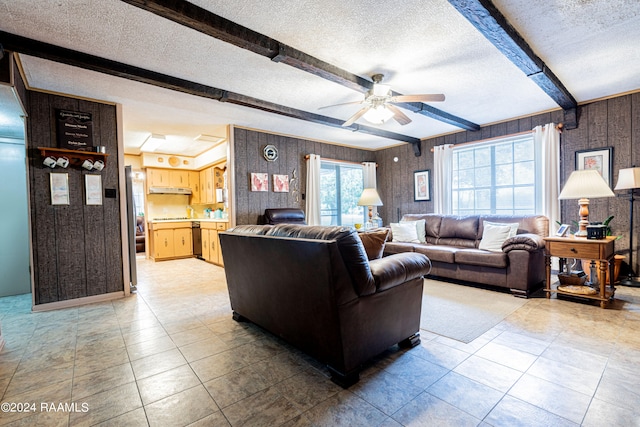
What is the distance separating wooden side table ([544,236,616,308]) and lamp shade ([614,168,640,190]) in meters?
0.94

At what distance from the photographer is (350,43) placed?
257 cm

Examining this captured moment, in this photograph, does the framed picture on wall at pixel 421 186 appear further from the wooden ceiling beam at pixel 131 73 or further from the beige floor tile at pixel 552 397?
the beige floor tile at pixel 552 397

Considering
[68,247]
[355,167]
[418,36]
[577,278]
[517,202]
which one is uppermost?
[418,36]

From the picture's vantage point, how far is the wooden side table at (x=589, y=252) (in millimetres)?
2971

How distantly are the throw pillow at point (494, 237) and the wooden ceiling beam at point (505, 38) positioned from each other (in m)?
1.81

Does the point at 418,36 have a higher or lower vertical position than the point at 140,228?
higher

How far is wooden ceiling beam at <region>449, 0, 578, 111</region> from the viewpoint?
2.03m

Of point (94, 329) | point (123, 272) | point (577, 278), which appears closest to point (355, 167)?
point (577, 278)

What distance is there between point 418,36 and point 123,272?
4350mm

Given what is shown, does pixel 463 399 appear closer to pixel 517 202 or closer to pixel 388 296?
pixel 388 296

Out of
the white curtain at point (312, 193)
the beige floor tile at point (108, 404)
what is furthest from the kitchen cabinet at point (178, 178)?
the beige floor tile at point (108, 404)

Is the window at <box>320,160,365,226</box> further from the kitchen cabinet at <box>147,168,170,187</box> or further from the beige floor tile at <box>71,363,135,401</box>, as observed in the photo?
the beige floor tile at <box>71,363,135,401</box>

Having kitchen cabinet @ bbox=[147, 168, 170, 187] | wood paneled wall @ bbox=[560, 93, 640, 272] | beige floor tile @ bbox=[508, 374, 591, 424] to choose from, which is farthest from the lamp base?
kitchen cabinet @ bbox=[147, 168, 170, 187]

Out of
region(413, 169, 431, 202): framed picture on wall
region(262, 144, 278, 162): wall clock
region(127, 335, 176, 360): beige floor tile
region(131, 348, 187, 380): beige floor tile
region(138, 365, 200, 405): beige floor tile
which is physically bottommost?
region(127, 335, 176, 360): beige floor tile
